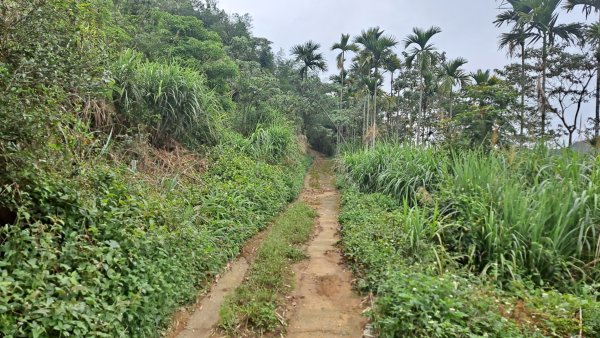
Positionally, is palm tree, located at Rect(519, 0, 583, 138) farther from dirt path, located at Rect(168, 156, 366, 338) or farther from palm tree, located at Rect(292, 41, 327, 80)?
palm tree, located at Rect(292, 41, 327, 80)

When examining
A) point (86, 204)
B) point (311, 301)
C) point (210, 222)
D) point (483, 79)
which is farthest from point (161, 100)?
point (483, 79)

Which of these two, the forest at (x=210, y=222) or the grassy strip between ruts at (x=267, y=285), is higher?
the forest at (x=210, y=222)

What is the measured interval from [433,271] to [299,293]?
4.53ft

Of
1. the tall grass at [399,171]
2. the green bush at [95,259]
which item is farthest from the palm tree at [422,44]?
the green bush at [95,259]

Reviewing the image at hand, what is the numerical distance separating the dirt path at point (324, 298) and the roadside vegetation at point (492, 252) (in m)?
0.23

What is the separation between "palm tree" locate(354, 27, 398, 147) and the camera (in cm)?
1837

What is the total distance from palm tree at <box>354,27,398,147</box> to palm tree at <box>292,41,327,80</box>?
7.21 m

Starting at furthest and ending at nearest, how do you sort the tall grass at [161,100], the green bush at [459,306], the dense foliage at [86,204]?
the tall grass at [161,100], the green bush at [459,306], the dense foliage at [86,204]

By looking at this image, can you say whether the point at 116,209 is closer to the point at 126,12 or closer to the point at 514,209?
the point at 514,209

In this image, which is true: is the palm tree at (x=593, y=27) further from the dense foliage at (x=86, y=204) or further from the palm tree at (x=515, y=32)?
the dense foliage at (x=86, y=204)

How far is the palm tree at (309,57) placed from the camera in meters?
26.1

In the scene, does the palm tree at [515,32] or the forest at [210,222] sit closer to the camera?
the forest at [210,222]

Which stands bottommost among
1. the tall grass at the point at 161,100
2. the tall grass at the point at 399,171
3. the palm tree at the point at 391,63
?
the tall grass at the point at 399,171

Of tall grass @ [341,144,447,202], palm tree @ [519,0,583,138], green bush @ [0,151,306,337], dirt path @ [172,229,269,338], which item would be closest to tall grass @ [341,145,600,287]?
tall grass @ [341,144,447,202]
